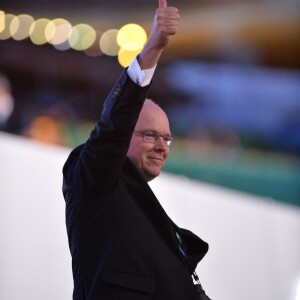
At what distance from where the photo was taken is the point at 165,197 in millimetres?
2670

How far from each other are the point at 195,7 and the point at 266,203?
2.33 ft

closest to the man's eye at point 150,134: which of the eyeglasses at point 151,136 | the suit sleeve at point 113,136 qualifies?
the eyeglasses at point 151,136

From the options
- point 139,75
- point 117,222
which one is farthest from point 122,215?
point 139,75

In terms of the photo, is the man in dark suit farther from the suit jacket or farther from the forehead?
the forehead

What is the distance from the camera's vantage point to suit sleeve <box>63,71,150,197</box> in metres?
1.52

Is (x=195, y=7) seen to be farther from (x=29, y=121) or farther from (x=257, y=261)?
(x=257, y=261)

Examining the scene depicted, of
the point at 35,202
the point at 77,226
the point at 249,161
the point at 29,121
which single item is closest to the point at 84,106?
the point at 29,121

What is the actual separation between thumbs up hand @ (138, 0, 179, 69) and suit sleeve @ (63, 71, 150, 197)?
6 cm

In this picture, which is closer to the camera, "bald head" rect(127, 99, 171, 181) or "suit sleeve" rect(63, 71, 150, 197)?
"suit sleeve" rect(63, 71, 150, 197)

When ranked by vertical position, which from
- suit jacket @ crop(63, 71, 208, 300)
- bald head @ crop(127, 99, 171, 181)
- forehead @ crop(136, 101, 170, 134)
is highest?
forehead @ crop(136, 101, 170, 134)

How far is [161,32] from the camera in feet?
4.90

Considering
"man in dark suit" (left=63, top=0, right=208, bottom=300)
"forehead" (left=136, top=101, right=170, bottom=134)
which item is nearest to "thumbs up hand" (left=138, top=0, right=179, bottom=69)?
"man in dark suit" (left=63, top=0, right=208, bottom=300)

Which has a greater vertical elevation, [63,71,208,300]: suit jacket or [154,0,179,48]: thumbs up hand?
[154,0,179,48]: thumbs up hand

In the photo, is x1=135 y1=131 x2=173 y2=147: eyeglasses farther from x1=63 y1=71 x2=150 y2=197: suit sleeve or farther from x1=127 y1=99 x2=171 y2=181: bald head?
x1=63 y1=71 x2=150 y2=197: suit sleeve
